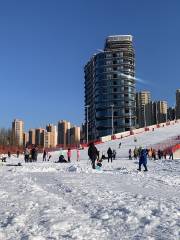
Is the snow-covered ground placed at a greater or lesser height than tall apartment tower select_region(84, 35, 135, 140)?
lesser

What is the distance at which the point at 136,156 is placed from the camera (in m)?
47.2

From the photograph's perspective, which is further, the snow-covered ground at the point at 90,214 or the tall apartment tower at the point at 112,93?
the tall apartment tower at the point at 112,93

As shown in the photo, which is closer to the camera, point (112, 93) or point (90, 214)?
point (90, 214)

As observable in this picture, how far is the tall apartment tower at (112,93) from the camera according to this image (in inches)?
5812

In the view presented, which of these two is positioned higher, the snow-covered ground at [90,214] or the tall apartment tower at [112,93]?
the tall apartment tower at [112,93]

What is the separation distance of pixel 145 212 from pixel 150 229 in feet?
4.19

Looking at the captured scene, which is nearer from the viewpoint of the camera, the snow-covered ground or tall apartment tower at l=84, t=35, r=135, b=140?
the snow-covered ground

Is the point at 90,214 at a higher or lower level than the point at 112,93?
lower

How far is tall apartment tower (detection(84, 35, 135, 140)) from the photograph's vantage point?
14762cm

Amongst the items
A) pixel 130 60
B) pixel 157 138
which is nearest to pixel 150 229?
pixel 157 138

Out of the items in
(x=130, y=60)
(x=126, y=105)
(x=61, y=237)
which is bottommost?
(x=61, y=237)

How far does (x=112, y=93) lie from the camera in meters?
152

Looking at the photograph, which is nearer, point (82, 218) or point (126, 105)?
point (82, 218)

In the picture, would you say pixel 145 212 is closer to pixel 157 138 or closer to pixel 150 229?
pixel 150 229
